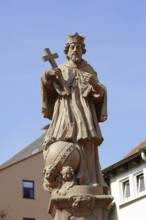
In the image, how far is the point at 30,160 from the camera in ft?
126

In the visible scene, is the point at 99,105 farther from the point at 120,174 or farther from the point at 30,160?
the point at 30,160

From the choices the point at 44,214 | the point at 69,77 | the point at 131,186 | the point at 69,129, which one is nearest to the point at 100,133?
the point at 69,129

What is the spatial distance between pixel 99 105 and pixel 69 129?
2.69ft

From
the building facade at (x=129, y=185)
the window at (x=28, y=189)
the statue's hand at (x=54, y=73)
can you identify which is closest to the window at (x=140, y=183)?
the building facade at (x=129, y=185)

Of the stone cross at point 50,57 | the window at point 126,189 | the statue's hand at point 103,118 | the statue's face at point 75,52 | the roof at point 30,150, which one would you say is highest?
the roof at point 30,150

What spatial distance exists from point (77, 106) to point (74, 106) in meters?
0.05

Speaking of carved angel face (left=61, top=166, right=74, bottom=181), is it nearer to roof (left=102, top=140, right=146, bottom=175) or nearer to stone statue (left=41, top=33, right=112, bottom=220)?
stone statue (left=41, top=33, right=112, bottom=220)

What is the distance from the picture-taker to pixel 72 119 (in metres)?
8.60

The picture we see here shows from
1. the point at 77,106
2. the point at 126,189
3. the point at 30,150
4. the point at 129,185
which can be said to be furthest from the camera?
the point at 30,150

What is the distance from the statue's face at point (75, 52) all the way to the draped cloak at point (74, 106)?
0.38 ft

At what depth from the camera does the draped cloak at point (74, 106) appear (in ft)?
27.8

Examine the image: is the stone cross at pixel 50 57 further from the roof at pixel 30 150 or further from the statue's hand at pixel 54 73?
the roof at pixel 30 150

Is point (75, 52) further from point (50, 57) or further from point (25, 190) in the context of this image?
point (25, 190)

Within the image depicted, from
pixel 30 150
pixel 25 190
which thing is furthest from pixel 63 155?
pixel 30 150
